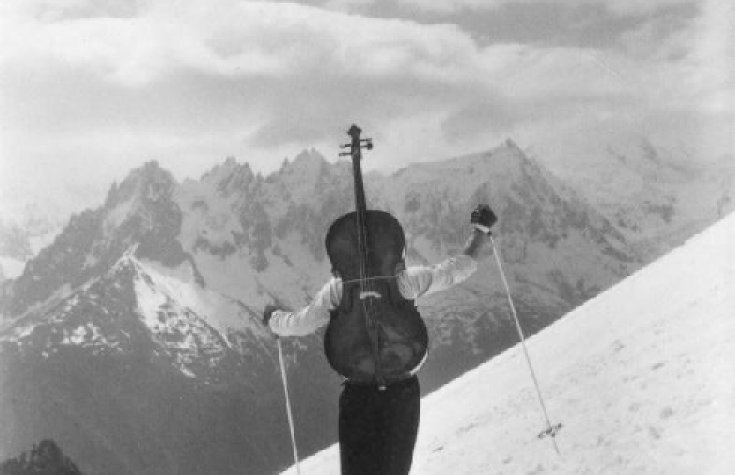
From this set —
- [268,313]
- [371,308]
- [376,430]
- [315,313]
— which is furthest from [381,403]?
[268,313]

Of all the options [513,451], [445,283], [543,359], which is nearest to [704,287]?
[543,359]

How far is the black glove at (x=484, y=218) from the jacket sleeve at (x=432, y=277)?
56 centimetres

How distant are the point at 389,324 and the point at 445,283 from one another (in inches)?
25.4

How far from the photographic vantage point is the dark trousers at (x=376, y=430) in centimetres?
654

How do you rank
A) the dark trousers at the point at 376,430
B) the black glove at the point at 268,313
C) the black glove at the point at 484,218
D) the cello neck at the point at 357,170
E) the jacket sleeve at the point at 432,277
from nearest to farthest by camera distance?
1. the dark trousers at the point at 376,430
2. the jacket sleeve at the point at 432,277
3. the cello neck at the point at 357,170
4. the black glove at the point at 268,313
5. the black glove at the point at 484,218

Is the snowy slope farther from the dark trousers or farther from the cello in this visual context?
the cello

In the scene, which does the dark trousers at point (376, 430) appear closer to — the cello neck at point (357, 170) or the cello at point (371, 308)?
the cello at point (371, 308)

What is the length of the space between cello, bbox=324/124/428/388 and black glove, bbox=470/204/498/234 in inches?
37.8

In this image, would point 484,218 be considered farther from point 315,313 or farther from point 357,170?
point 315,313

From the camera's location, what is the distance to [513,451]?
11102 mm

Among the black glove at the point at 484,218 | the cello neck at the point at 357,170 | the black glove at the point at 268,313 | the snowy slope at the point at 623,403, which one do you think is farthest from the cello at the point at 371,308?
the snowy slope at the point at 623,403

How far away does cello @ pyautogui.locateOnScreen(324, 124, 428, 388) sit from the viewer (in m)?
6.66

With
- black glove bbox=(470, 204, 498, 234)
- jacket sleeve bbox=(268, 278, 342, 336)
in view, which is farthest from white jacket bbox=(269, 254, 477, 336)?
black glove bbox=(470, 204, 498, 234)

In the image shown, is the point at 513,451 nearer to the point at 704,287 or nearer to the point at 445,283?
the point at 445,283
